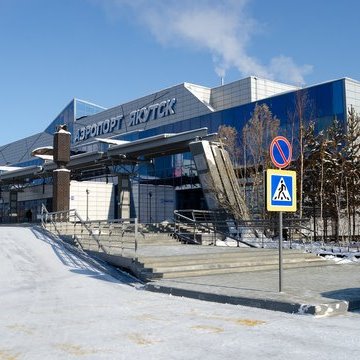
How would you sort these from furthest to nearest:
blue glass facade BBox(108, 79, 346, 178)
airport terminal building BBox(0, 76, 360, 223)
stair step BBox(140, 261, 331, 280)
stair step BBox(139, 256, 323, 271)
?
1. airport terminal building BBox(0, 76, 360, 223)
2. blue glass facade BBox(108, 79, 346, 178)
3. stair step BBox(139, 256, 323, 271)
4. stair step BBox(140, 261, 331, 280)

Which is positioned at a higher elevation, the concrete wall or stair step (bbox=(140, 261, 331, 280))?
the concrete wall

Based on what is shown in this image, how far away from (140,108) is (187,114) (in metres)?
9.79

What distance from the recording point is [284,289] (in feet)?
35.2

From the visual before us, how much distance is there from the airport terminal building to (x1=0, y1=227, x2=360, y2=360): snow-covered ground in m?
25.5

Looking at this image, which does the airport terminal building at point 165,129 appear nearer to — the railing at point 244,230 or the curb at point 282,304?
the railing at point 244,230

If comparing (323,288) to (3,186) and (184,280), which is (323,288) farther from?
(3,186)

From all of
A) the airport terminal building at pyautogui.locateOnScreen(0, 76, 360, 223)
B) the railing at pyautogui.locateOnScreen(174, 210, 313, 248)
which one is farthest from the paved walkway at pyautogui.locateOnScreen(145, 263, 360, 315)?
the airport terminal building at pyautogui.locateOnScreen(0, 76, 360, 223)

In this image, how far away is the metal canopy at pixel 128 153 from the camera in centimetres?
3416

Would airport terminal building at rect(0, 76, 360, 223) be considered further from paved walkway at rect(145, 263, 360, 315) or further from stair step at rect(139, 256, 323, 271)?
paved walkway at rect(145, 263, 360, 315)

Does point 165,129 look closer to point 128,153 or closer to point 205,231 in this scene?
point 128,153

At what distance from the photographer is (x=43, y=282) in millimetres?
12852

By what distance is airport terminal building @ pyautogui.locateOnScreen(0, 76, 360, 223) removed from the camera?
4225cm

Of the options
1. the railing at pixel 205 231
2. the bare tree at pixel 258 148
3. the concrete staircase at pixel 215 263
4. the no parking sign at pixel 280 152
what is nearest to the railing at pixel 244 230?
the railing at pixel 205 231

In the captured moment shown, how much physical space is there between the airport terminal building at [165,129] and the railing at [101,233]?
14953 mm
